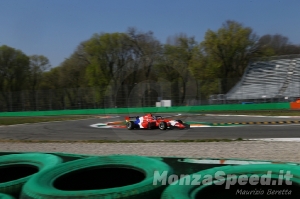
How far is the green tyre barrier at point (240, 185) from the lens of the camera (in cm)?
290

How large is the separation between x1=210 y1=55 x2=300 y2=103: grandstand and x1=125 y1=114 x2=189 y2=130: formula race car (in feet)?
68.6

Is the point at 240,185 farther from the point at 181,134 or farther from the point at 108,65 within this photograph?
the point at 108,65

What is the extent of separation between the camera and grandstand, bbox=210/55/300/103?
36000 mm

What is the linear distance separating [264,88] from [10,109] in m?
32.5

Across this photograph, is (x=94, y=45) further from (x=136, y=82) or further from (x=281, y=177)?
(x=281, y=177)

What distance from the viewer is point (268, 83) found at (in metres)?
39.7

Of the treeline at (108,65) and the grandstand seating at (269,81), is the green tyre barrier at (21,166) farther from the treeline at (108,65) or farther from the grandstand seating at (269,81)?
the grandstand seating at (269,81)

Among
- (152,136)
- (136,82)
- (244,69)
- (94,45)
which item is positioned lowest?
(152,136)

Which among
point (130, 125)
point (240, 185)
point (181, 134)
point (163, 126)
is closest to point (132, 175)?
point (240, 185)

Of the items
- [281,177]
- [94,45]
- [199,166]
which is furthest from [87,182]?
[94,45]

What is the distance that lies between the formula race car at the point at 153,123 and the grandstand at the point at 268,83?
68.6 ft

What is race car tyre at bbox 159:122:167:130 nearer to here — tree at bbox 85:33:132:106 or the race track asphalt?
the race track asphalt

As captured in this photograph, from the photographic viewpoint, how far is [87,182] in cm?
355

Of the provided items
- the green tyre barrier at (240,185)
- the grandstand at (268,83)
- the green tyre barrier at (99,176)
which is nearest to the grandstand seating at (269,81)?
the grandstand at (268,83)
